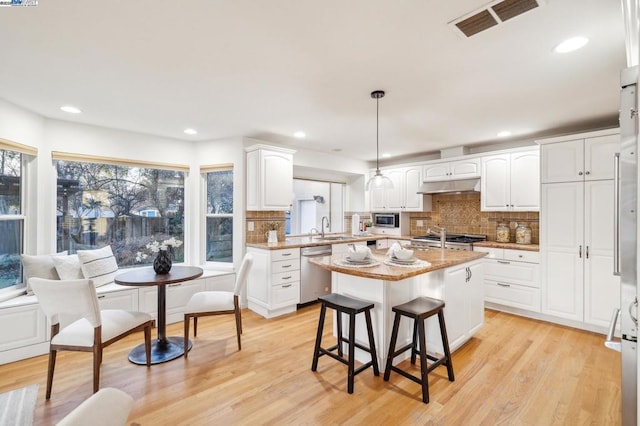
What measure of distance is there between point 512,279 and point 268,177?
3.43 m

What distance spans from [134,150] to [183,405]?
318cm

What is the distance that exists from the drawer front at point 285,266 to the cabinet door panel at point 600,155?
11.5 feet

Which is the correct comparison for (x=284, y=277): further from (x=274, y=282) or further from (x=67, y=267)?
(x=67, y=267)

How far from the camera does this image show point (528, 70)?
2.25 m

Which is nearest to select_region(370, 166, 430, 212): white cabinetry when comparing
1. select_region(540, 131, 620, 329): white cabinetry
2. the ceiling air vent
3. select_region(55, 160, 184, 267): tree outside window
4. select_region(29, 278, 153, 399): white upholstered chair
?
select_region(540, 131, 620, 329): white cabinetry

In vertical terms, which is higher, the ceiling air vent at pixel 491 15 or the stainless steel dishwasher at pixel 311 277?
the ceiling air vent at pixel 491 15

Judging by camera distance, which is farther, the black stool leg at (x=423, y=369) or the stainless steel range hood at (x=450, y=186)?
the stainless steel range hood at (x=450, y=186)

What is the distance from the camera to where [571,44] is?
1894 mm

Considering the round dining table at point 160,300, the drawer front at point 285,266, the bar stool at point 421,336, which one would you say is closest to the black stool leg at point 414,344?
the bar stool at point 421,336

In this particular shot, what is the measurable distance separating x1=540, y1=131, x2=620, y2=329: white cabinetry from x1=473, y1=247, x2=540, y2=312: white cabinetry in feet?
0.36

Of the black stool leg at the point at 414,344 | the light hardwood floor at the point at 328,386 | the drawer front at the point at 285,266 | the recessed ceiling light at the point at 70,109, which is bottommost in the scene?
the light hardwood floor at the point at 328,386

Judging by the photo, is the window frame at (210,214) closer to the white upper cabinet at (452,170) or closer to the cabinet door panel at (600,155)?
the white upper cabinet at (452,170)

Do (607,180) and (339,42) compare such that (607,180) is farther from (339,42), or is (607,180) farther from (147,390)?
(147,390)

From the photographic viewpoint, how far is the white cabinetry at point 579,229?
3199 millimetres
